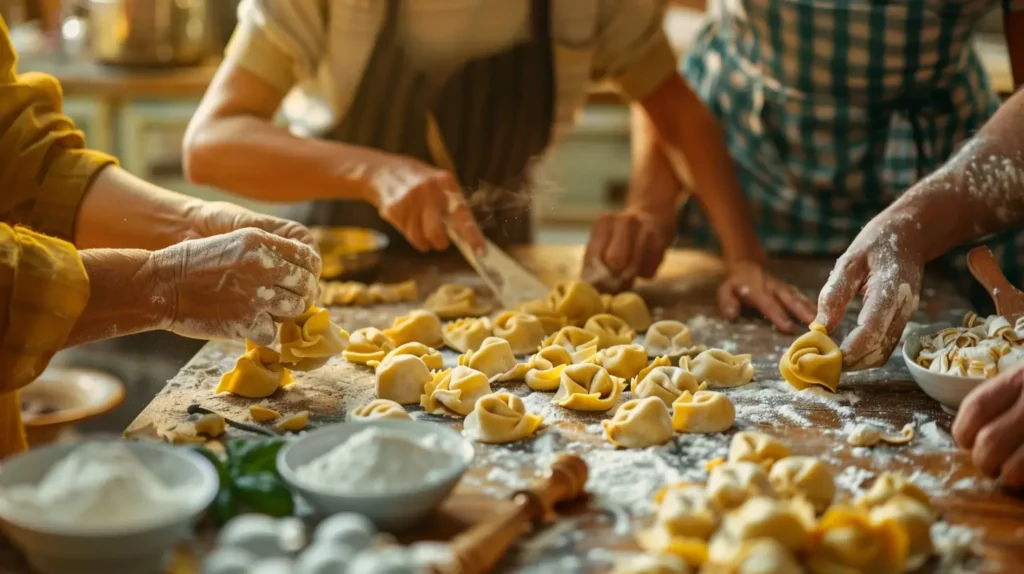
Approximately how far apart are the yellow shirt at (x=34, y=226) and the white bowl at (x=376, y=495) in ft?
0.97

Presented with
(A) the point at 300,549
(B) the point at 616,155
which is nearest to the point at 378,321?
(A) the point at 300,549

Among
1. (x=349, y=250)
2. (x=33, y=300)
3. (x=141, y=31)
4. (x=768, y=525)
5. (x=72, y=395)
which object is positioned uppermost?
(x=141, y=31)

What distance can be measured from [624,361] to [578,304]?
0.91ft

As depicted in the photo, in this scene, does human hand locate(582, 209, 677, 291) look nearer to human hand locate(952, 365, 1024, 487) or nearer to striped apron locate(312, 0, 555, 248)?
striped apron locate(312, 0, 555, 248)

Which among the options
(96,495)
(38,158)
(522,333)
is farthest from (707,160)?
(96,495)

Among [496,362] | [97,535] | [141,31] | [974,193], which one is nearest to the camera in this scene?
[97,535]

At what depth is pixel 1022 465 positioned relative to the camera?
1.16m

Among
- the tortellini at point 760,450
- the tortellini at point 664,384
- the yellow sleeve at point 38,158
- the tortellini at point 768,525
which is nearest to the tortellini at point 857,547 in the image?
the tortellini at point 768,525

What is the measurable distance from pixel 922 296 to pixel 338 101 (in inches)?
48.2

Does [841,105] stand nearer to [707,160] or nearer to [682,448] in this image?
[707,160]

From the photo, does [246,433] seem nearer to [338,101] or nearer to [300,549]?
[300,549]

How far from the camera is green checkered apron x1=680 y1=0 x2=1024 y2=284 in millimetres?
2041

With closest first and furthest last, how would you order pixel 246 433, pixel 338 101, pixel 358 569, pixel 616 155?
pixel 358 569 → pixel 246 433 → pixel 338 101 → pixel 616 155

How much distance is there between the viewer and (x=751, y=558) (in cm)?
95
